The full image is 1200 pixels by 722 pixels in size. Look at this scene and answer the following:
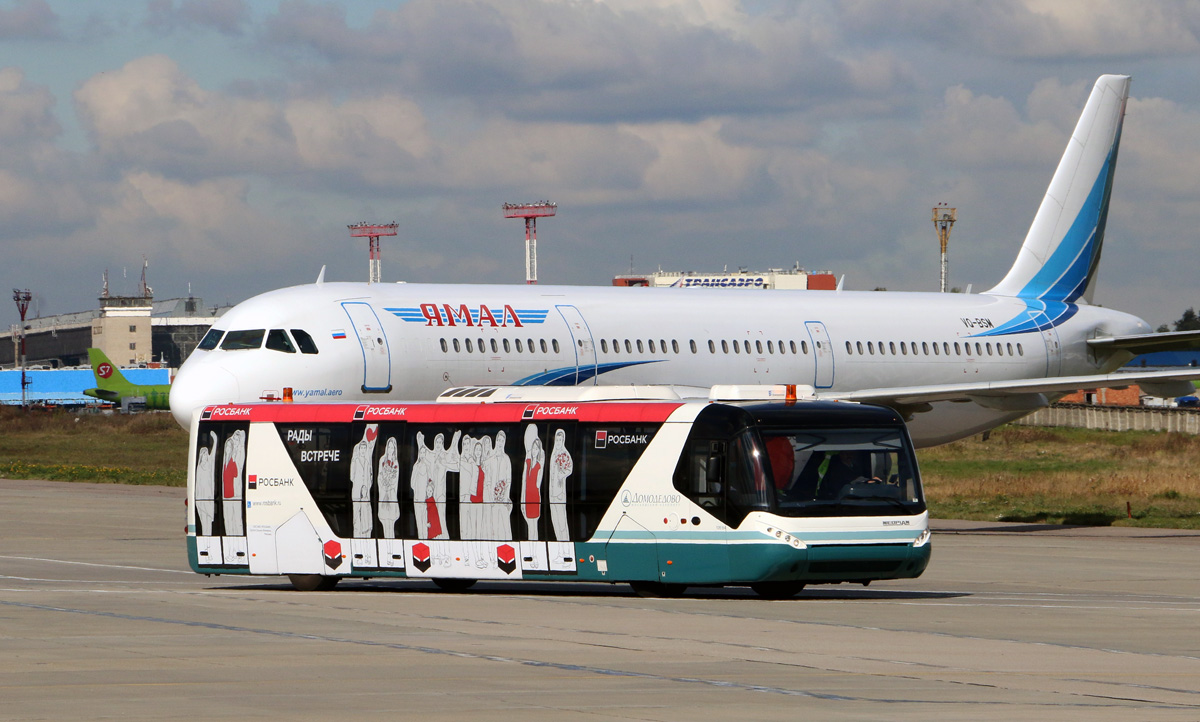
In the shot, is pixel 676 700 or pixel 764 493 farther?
pixel 764 493

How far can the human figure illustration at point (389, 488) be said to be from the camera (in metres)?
24.3

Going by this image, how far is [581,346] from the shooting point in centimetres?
3541

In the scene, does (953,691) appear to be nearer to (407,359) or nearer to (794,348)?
(407,359)

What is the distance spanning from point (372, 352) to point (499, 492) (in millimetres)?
9397

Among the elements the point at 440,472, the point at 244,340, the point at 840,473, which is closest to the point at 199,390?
the point at 244,340

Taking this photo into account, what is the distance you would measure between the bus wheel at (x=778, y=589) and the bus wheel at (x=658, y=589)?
3.30 ft

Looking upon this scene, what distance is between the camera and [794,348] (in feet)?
130

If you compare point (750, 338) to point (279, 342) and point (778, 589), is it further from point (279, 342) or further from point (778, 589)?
point (778, 589)

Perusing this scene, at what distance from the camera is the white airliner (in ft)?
107

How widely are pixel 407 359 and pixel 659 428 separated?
10.8m

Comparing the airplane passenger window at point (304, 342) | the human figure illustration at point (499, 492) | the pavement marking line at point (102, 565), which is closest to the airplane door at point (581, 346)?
the airplane passenger window at point (304, 342)

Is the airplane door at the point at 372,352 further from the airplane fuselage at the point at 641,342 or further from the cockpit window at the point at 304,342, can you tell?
the cockpit window at the point at 304,342

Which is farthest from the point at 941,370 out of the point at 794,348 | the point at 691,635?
the point at 691,635

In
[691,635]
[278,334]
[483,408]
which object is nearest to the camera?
[691,635]
